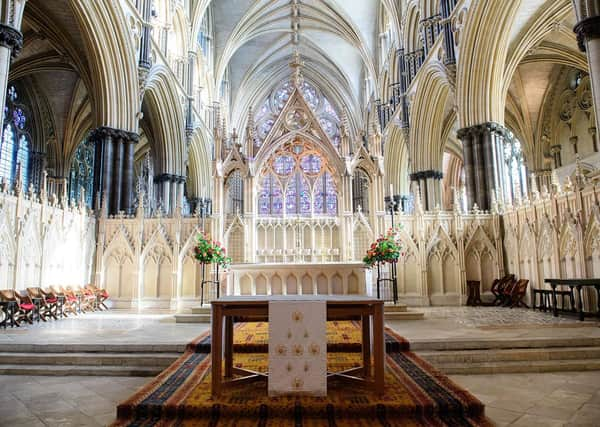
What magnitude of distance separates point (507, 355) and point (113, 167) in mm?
13271

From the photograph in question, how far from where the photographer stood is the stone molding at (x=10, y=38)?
8.98m

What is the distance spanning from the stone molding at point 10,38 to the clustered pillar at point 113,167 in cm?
521

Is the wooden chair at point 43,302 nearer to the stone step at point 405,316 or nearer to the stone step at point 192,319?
the stone step at point 192,319

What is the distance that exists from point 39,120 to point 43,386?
22476 mm

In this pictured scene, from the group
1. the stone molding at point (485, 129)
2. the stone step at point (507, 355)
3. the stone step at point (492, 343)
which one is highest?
the stone molding at point (485, 129)

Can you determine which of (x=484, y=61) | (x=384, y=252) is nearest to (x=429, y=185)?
(x=484, y=61)

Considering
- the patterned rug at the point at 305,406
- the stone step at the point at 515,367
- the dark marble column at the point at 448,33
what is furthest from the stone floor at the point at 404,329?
the dark marble column at the point at 448,33

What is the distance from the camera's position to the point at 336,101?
32.4 meters

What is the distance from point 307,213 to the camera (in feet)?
43.1

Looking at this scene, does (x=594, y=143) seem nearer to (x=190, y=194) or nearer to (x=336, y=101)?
(x=336, y=101)

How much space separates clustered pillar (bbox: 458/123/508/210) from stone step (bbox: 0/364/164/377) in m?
11.5

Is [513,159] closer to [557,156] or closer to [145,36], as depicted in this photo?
[557,156]

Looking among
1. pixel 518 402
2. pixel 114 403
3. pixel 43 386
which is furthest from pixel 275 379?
pixel 43 386

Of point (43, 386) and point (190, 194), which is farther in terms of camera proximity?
point (190, 194)
